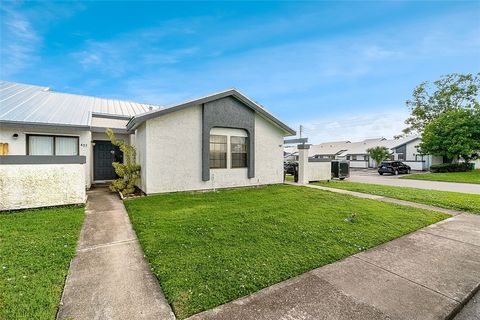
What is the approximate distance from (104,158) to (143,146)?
461 centimetres

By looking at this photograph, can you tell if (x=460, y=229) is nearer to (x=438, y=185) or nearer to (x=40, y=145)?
(x=438, y=185)

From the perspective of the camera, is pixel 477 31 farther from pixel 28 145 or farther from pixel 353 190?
pixel 28 145

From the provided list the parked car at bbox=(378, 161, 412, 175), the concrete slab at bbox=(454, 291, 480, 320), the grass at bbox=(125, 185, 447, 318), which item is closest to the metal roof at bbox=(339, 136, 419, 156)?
A: the parked car at bbox=(378, 161, 412, 175)

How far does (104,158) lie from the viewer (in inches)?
499

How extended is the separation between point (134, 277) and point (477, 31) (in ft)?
57.5

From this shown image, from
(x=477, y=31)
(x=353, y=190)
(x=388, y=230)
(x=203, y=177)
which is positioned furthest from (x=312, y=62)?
(x=388, y=230)

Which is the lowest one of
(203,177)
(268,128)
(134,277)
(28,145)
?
(134,277)

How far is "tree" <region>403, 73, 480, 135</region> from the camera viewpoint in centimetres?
3141

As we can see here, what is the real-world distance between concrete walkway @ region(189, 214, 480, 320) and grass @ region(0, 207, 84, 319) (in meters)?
2.05

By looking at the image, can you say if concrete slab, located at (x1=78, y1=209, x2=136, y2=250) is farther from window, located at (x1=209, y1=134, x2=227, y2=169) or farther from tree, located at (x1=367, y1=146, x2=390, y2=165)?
tree, located at (x1=367, y1=146, x2=390, y2=165)

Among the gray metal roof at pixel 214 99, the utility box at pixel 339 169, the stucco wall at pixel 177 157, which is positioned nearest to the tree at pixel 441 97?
the utility box at pixel 339 169

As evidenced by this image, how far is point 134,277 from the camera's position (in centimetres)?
344

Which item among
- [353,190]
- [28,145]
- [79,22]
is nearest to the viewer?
[28,145]

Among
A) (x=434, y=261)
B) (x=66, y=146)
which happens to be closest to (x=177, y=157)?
(x=66, y=146)
